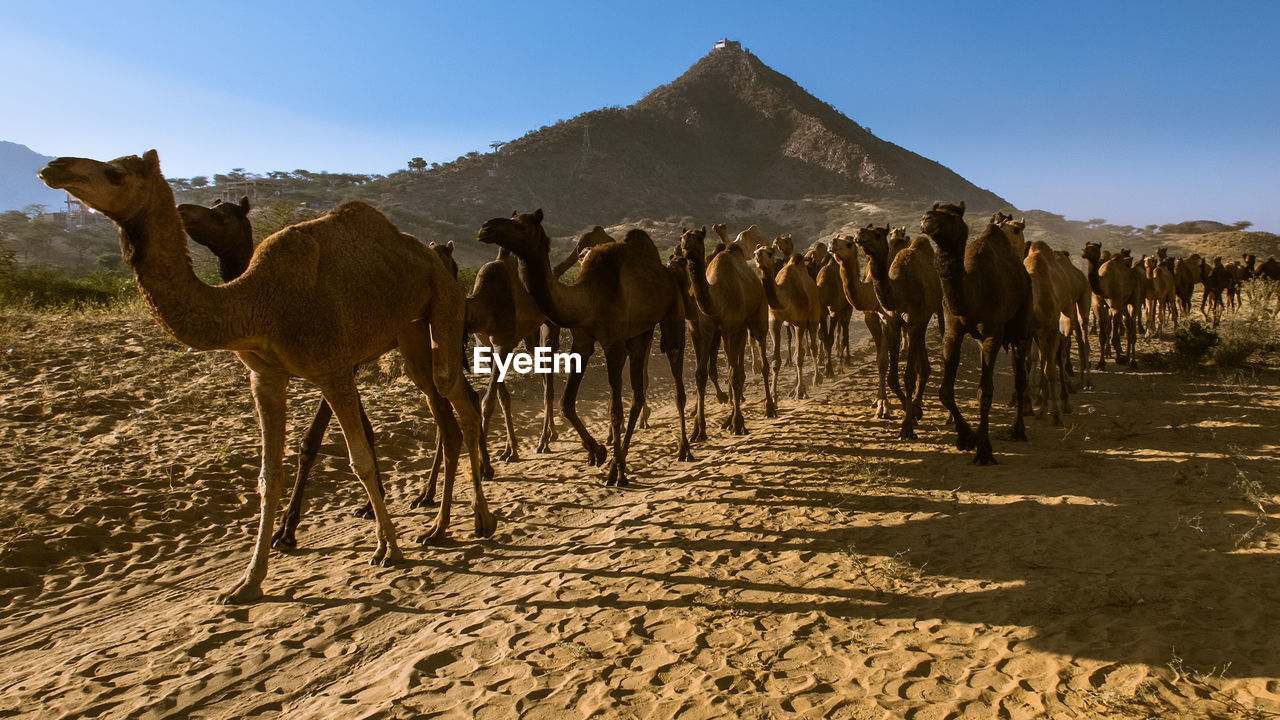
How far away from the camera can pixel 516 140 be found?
89000 millimetres

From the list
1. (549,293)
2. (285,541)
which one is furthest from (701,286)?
(285,541)

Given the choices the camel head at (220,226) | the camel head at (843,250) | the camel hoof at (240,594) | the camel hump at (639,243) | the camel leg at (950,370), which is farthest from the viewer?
the camel head at (843,250)

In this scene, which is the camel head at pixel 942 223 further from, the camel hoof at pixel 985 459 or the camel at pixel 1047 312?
the camel hoof at pixel 985 459

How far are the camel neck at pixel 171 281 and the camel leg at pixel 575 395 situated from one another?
3882mm

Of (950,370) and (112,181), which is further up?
(112,181)

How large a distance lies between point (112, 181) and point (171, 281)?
566 mm

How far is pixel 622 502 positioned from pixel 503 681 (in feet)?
11.2

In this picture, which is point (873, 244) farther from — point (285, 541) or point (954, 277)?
point (285, 541)

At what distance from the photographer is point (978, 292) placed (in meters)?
7.69

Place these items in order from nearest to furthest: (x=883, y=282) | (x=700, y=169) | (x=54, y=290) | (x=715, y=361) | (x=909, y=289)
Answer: (x=883, y=282)
(x=909, y=289)
(x=715, y=361)
(x=54, y=290)
(x=700, y=169)

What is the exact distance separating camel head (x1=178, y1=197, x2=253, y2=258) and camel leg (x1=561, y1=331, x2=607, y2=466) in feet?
10.9

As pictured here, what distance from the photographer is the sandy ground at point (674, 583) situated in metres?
3.43

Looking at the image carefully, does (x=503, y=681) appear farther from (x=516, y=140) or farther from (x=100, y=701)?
(x=516, y=140)

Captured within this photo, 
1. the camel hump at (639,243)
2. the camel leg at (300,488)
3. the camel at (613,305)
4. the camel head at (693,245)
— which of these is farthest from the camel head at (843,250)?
the camel leg at (300,488)
